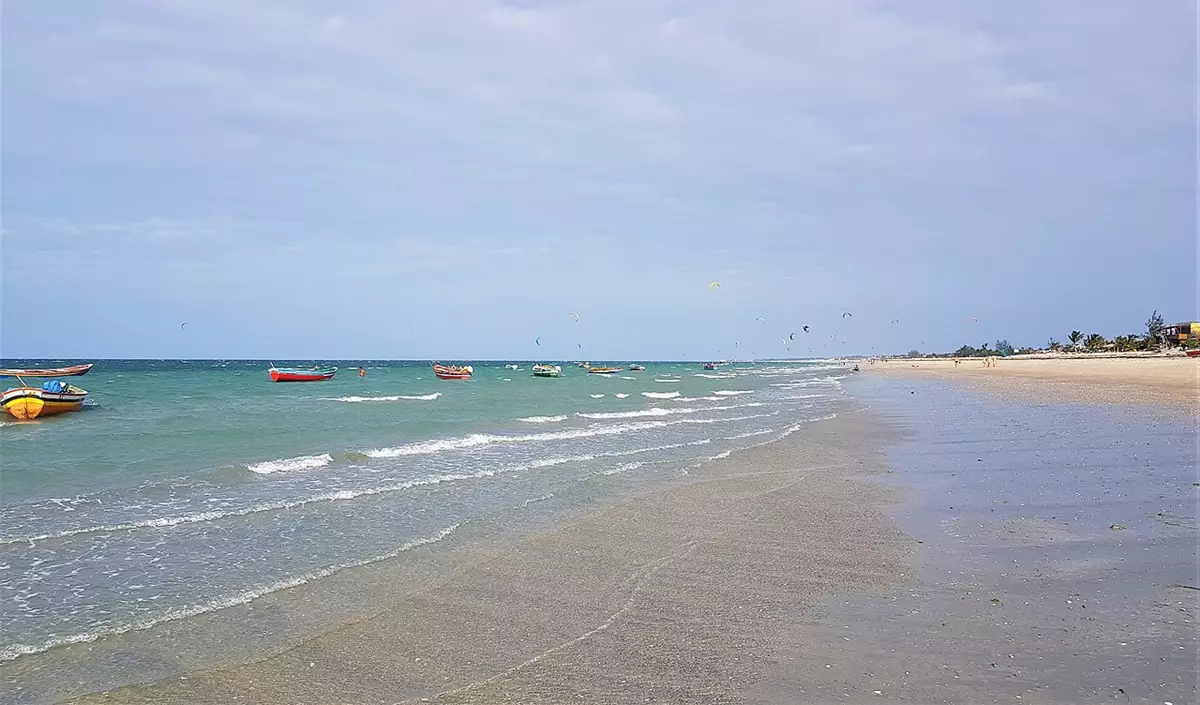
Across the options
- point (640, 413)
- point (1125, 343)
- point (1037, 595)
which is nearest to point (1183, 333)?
point (1125, 343)

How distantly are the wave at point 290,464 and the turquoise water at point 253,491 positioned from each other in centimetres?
9

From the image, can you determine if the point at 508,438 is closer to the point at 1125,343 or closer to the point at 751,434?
the point at 751,434

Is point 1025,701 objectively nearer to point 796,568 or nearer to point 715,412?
point 796,568

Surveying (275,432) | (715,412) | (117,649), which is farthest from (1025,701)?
(715,412)

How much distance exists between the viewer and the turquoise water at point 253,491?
768cm

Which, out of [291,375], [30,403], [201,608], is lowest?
[201,608]

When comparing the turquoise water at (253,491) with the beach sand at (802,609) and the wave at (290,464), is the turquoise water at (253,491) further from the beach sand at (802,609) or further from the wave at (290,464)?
the beach sand at (802,609)

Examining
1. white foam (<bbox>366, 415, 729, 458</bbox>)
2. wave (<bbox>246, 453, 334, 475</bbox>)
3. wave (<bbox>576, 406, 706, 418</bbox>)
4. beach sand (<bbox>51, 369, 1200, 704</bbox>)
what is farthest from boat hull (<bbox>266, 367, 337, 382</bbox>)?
beach sand (<bbox>51, 369, 1200, 704</bbox>)

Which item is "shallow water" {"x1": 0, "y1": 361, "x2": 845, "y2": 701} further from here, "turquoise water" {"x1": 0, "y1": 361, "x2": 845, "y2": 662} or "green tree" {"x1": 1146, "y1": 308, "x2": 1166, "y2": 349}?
"green tree" {"x1": 1146, "y1": 308, "x2": 1166, "y2": 349}

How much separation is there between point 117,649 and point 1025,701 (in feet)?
23.5

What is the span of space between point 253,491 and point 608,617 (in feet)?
31.6

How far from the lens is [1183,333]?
328 ft

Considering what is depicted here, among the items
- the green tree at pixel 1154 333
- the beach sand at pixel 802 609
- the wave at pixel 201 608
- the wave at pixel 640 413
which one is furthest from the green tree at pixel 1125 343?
the wave at pixel 201 608

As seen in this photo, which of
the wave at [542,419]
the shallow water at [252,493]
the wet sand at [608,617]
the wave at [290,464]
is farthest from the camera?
the wave at [542,419]
